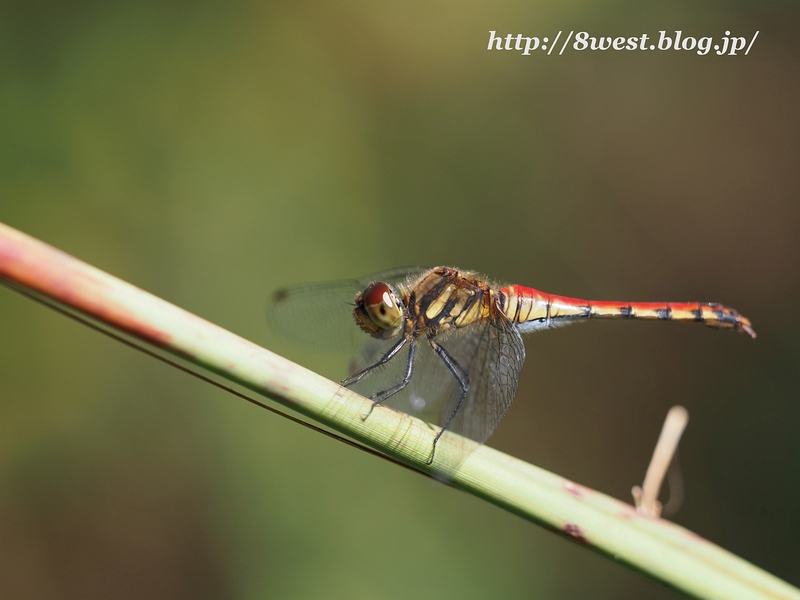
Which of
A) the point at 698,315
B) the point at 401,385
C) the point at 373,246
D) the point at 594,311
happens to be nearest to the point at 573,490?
the point at 401,385

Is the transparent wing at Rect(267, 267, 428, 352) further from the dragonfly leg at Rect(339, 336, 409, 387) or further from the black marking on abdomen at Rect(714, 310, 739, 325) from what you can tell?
the black marking on abdomen at Rect(714, 310, 739, 325)

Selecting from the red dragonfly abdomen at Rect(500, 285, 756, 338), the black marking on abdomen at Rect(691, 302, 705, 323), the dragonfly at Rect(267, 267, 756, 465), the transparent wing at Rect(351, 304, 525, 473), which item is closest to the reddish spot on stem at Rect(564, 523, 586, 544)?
the dragonfly at Rect(267, 267, 756, 465)

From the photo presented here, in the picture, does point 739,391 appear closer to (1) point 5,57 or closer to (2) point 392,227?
(2) point 392,227

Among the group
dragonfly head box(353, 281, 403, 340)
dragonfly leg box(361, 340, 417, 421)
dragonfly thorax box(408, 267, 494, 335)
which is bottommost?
dragonfly leg box(361, 340, 417, 421)

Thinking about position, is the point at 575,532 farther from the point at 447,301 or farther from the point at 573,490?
the point at 447,301

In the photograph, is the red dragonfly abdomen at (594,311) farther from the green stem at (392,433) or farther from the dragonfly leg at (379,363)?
the green stem at (392,433)

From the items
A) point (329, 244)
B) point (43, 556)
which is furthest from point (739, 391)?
point (43, 556)
